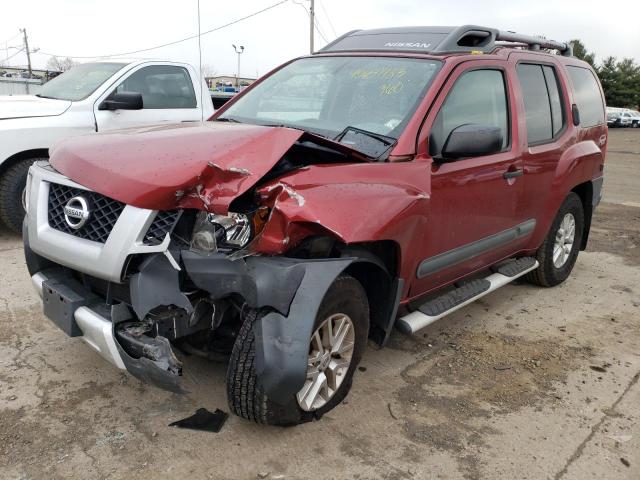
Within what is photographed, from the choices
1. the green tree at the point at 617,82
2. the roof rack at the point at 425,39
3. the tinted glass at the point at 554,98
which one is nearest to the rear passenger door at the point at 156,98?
the roof rack at the point at 425,39

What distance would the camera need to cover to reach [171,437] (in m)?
2.78

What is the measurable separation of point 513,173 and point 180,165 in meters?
2.34

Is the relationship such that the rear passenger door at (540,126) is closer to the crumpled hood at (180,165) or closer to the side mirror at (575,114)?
the side mirror at (575,114)

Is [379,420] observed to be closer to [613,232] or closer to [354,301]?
→ [354,301]

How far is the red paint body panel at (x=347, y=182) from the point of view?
2.48 m

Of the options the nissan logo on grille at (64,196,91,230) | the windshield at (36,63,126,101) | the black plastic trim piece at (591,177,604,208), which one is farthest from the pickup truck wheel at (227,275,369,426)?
the windshield at (36,63,126,101)

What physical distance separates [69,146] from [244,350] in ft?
4.57

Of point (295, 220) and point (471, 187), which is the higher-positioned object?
point (295, 220)

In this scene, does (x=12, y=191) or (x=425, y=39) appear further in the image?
(x=12, y=191)

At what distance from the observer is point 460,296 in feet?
12.1

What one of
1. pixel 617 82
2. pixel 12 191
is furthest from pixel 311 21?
pixel 617 82

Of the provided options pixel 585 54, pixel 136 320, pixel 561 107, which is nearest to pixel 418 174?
pixel 136 320

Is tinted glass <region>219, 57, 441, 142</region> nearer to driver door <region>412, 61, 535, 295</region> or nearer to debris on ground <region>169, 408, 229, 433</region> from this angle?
driver door <region>412, 61, 535, 295</region>

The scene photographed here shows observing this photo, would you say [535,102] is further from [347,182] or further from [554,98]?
[347,182]
